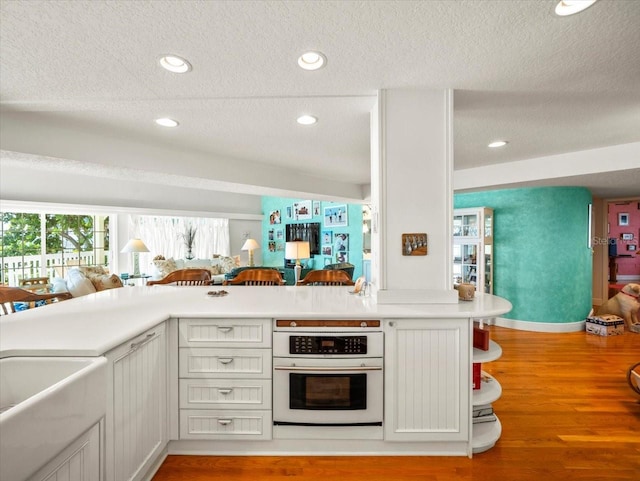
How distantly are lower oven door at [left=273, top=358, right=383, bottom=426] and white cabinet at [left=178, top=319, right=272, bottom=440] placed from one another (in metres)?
0.09

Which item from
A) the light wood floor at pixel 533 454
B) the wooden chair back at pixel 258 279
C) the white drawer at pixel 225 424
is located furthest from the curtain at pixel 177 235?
the light wood floor at pixel 533 454

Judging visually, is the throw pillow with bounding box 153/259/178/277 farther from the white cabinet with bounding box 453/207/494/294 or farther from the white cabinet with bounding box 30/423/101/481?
the white cabinet with bounding box 30/423/101/481

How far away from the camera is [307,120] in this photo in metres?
2.55

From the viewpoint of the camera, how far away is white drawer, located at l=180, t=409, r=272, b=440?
1866 mm

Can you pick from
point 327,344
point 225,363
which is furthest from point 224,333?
point 327,344

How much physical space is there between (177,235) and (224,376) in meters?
6.68

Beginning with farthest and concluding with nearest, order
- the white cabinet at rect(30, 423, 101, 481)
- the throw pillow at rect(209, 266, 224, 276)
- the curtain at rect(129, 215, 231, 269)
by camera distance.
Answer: the throw pillow at rect(209, 266, 224, 276) → the curtain at rect(129, 215, 231, 269) → the white cabinet at rect(30, 423, 101, 481)

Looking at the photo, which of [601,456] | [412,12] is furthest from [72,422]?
[601,456]

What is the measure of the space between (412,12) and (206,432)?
247 centimetres

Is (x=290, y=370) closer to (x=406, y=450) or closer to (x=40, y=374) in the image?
(x=406, y=450)

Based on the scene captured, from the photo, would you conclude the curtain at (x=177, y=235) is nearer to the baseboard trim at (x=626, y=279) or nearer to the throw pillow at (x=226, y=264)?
the throw pillow at (x=226, y=264)

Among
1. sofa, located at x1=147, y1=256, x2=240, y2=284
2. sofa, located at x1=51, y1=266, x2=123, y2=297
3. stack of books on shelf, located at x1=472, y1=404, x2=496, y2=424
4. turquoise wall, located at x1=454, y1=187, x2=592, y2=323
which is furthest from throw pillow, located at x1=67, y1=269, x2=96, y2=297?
turquoise wall, located at x1=454, y1=187, x2=592, y2=323

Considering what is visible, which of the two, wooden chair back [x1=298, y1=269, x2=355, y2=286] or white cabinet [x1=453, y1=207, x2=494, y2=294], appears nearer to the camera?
wooden chair back [x1=298, y1=269, x2=355, y2=286]

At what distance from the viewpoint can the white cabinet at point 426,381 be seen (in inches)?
71.2
